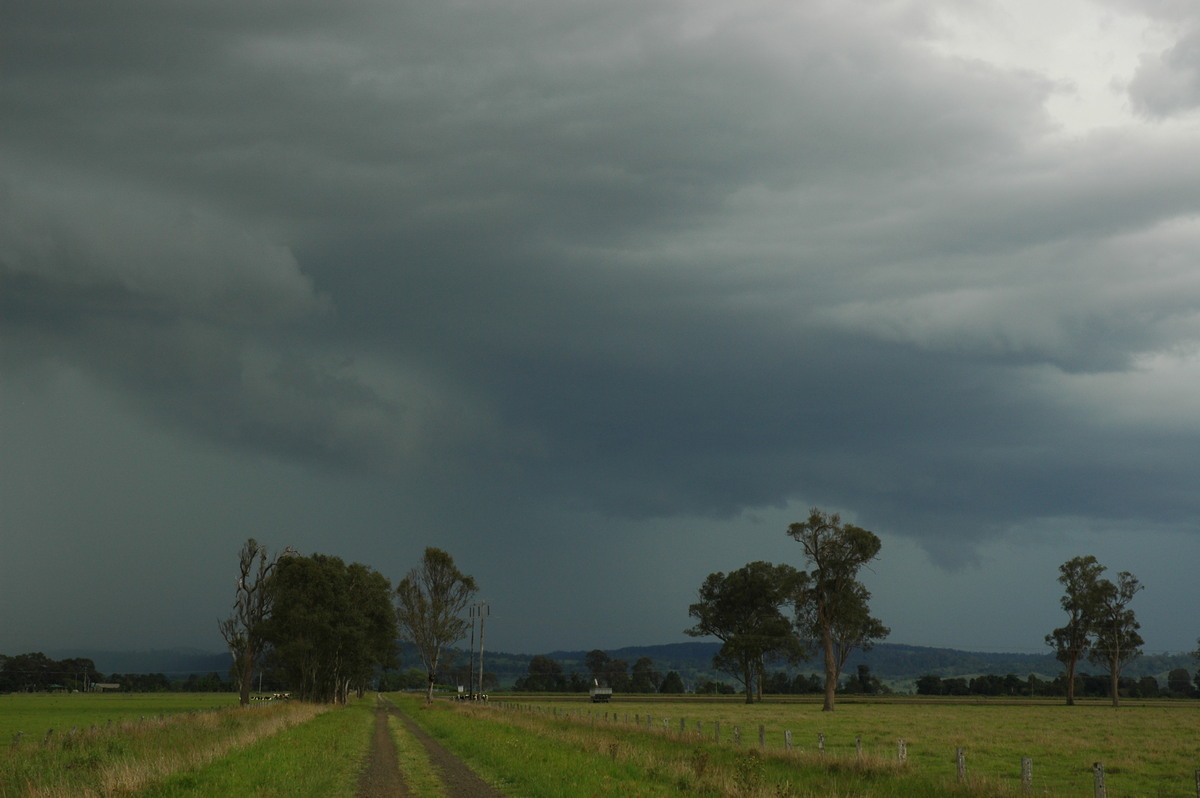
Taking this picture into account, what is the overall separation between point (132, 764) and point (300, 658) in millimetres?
60733

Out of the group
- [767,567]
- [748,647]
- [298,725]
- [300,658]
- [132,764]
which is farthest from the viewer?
[767,567]

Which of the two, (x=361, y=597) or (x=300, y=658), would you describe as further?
(x=361, y=597)

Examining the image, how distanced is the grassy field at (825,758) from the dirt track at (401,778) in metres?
0.83

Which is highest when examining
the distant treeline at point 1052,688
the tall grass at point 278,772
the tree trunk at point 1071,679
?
the tall grass at point 278,772

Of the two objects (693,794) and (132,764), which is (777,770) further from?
(132,764)

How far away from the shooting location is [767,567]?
118 metres

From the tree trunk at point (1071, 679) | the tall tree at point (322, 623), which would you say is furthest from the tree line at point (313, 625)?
the tree trunk at point (1071, 679)

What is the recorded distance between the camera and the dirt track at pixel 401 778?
21.9 m

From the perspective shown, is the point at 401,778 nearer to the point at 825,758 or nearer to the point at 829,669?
the point at 825,758

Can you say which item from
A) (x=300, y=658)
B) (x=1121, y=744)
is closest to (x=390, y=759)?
(x=1121, y=744)

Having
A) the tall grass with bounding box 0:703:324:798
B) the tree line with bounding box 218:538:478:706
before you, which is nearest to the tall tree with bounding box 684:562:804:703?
the tree line with bounding box 218:538:478:706

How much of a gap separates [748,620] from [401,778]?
321 feet

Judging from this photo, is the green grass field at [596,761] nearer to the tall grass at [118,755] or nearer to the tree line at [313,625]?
the tall grass at [118,755]

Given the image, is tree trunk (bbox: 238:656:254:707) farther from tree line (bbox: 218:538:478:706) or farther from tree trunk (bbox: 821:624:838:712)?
tree trunk (bbox: 821:624:838:712)
